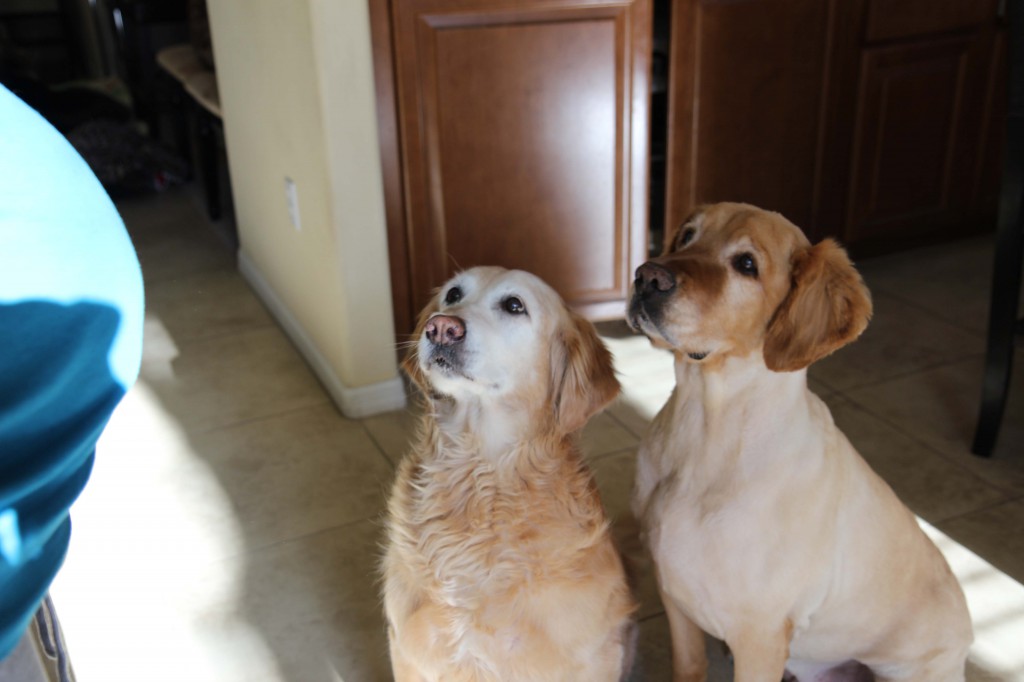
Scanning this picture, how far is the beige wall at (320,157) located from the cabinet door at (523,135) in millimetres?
100

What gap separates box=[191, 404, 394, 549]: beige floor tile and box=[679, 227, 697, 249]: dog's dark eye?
100 centimetres

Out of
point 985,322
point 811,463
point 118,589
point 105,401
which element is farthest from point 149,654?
point 985,322

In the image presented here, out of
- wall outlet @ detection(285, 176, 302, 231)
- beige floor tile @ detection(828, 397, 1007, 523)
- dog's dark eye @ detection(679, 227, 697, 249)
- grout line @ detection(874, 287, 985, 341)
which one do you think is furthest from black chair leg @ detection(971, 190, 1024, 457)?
wall outlet @ detection(285, 176, 302, 231)

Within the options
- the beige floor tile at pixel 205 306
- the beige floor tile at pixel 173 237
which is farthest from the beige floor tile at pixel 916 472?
the beige floor tile at pixel 173 237

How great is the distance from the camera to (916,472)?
219 centimetres

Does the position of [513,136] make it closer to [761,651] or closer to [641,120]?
[641,120]

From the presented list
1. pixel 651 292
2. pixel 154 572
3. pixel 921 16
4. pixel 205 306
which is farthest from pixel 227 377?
pixel 921 16

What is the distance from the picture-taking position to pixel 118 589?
1.89 m

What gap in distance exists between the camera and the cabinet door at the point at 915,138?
3.05 metres

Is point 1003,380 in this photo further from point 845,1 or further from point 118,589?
point 118,589

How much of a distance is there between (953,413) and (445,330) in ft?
5.41

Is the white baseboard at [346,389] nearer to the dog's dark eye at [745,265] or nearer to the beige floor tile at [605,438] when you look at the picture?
the beige floor tile at [605,438]

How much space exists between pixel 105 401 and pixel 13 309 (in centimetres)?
8

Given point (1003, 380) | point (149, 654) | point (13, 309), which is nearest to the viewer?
point (13, 309)
